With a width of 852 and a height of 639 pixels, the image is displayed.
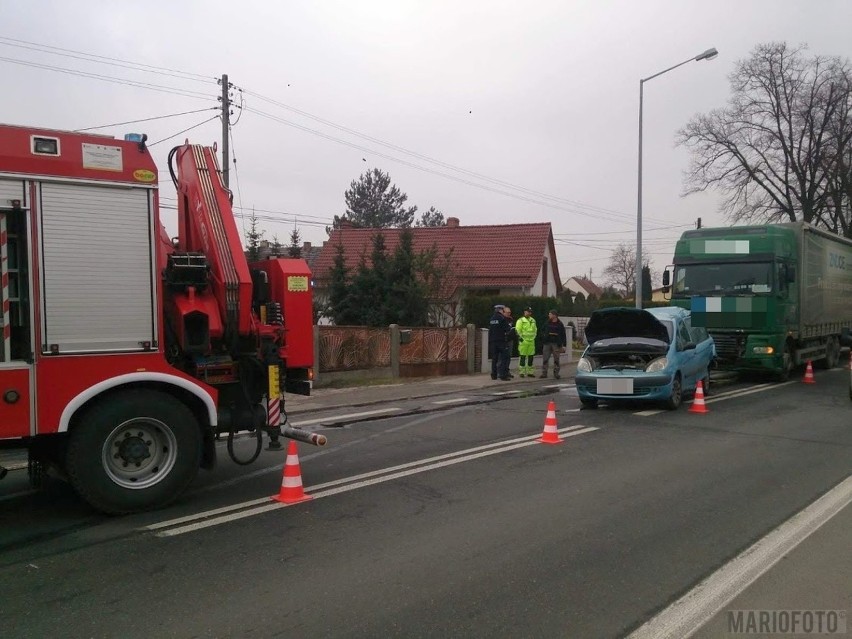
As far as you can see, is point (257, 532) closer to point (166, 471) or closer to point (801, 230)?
point (166, 471)

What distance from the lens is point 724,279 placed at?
658 inches

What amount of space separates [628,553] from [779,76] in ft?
129

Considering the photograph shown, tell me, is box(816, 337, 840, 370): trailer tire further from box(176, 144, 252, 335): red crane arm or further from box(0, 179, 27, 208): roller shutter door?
box(0, 179, 27, 208): roller shutter door

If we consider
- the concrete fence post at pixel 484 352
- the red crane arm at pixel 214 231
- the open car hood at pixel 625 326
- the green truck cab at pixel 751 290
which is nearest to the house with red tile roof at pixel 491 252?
the concrete fence post at pixel 484 352

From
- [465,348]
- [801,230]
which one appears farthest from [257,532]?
[801,230]

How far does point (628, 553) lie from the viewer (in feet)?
17.0

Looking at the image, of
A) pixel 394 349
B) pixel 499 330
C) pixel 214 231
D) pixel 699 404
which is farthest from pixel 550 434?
pixel 394 349

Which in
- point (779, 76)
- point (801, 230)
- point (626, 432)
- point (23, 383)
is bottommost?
point (626, 432)

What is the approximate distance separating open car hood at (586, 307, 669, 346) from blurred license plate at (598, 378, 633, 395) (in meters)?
1.11

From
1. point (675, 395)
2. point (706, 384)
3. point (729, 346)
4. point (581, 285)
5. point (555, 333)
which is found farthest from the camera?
point (581, 285)

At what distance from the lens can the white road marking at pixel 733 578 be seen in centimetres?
401

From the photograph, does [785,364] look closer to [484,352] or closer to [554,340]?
[554,340]

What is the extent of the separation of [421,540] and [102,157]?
3910 mm

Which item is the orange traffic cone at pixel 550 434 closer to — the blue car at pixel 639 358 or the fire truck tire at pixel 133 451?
the blue car at pixel 639 358
